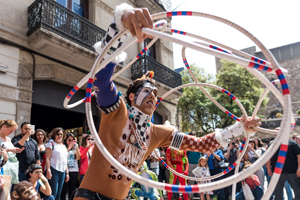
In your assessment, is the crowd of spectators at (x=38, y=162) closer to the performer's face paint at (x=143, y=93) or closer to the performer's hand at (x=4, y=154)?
the performer's hand at (x=4, y=154)

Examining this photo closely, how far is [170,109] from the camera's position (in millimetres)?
15125

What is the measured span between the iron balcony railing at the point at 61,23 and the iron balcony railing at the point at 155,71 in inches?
106

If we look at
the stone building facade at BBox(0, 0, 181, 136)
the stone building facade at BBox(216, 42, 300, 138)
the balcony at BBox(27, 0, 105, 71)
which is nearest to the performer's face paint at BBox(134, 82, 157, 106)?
the stone building facade at BBox(0, 0, 181, 136)

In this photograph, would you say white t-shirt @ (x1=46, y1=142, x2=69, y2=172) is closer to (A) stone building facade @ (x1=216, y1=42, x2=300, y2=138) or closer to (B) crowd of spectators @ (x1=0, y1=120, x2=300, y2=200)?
(B) crowd of spectators @ (x1=0, y1=120, x2=300, y2=200)

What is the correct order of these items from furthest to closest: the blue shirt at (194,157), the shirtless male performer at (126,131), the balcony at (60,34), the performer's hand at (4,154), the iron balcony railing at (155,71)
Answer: the iron balcony railing at (155,71) → the blue shirt at (194,157) → the balcony at (60,34) → the performer's hand at (4,154) → the shirtless male performer at (126,131)

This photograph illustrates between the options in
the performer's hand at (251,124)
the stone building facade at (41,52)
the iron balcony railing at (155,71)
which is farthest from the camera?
the iron balcony railing at (155,71)

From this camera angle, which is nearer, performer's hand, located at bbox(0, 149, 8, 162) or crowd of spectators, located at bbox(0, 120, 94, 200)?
performer's hand, located at bbox(0, 149, 8, 162)

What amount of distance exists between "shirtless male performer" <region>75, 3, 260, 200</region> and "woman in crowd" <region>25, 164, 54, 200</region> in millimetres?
2842

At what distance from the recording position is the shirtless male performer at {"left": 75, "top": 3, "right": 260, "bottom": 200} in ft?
6.70

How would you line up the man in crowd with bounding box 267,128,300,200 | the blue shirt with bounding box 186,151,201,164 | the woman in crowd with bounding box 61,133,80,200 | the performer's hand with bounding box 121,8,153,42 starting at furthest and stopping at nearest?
the blue shirt with bounding box 186,151,201,164, the woman in crowd with bounding box 61,133,80,200, the man in crowd with bounding box 267,128,300,200, the performer's hand with bounding box 121,8,153,42

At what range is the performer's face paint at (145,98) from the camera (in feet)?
8.29

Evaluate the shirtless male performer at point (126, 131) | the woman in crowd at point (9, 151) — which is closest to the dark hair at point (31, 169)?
the woman in crowd at point (9, 151)

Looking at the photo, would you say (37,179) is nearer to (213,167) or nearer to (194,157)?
(213,167)

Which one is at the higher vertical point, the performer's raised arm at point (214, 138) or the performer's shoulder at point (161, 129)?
the performer's shoulder at point (161, 129)
